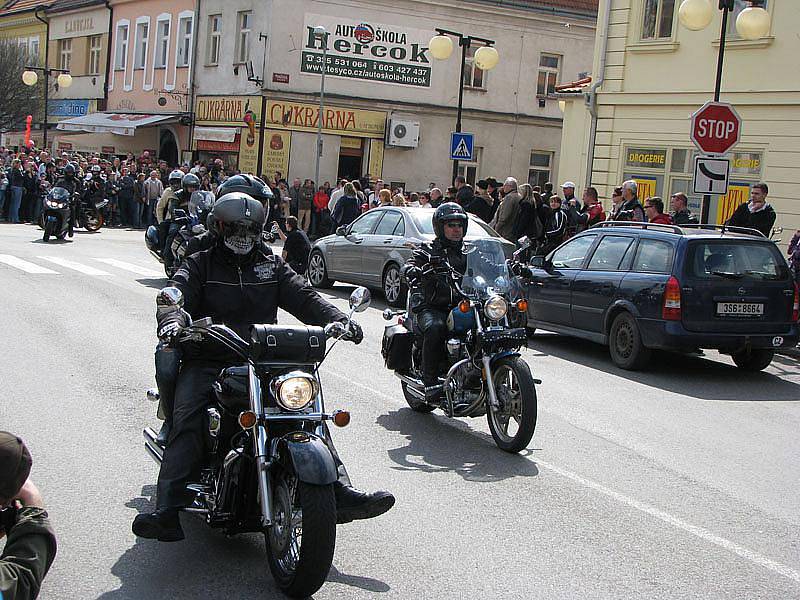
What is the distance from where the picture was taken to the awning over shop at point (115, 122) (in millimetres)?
40656

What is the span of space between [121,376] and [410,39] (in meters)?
30.5

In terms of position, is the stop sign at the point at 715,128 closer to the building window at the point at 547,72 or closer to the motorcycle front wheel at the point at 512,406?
the motorcycle front wheel at the point at 512,406

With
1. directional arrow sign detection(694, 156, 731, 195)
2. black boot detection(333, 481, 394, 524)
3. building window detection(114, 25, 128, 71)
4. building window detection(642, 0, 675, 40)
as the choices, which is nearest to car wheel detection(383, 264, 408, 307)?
directional arrow sign detection(694, 156, 731, 195)

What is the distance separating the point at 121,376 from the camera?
9.88 meters

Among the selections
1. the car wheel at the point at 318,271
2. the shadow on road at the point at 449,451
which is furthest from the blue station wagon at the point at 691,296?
the car wheel at the point at 318,271

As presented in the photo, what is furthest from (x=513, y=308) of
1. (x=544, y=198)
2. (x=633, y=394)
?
(x=544, y=198)

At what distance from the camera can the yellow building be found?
71.7ft

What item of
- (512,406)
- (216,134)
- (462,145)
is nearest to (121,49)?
(216,134)

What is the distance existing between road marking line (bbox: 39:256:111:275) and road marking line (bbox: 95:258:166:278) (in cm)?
63

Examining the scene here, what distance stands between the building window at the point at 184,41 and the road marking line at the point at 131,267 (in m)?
20.5

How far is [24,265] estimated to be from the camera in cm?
1927

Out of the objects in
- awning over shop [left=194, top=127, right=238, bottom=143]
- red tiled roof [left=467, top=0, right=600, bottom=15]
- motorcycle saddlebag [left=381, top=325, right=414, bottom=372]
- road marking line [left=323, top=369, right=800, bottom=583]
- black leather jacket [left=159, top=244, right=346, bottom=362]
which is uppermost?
red tiled roof [left=467, top=0, right=600, bottom=15]

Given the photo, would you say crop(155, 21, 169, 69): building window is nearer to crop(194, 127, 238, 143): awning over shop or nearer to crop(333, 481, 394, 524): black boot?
crop(194, 127, 238, 143): awning over shop

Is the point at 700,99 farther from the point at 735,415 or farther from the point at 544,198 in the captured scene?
the point at 735,415
